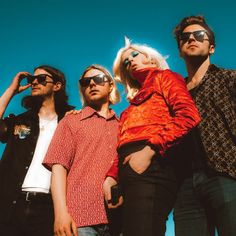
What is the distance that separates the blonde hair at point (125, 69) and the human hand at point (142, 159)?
1.71m

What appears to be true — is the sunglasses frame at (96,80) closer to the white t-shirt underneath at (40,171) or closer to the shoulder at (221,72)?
the white t-shirt underneath at (40,171)

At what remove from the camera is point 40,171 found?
5090 mm

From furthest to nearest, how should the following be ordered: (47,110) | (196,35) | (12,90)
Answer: (12,90), (47,110), (196,35)

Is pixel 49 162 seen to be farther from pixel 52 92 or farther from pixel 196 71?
pixel 52 92

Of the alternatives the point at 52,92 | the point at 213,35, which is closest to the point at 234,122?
the point at 213,35

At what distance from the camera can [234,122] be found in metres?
3.48

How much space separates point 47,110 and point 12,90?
838mm

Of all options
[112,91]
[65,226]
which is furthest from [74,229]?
[112,91]

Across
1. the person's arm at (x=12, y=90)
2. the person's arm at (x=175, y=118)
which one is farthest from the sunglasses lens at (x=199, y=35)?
the person's arm at (x=12, y=90)

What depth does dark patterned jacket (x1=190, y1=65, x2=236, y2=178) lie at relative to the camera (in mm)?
3348

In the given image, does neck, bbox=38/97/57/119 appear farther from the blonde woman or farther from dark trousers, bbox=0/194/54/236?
the blonde woman

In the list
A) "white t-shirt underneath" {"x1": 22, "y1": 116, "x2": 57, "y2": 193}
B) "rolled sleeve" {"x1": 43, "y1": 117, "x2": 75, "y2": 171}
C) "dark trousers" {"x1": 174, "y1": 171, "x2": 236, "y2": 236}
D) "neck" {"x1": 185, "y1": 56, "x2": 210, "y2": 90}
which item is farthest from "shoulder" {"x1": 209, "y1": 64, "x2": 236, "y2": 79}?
"white t-shirt underneath" {"x1": 22, "y1": 116, "x2": 57, "y2": 193}

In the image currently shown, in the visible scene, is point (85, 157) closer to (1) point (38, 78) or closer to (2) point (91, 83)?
(2) point (91, 83)

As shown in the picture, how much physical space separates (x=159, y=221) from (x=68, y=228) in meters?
1.15
